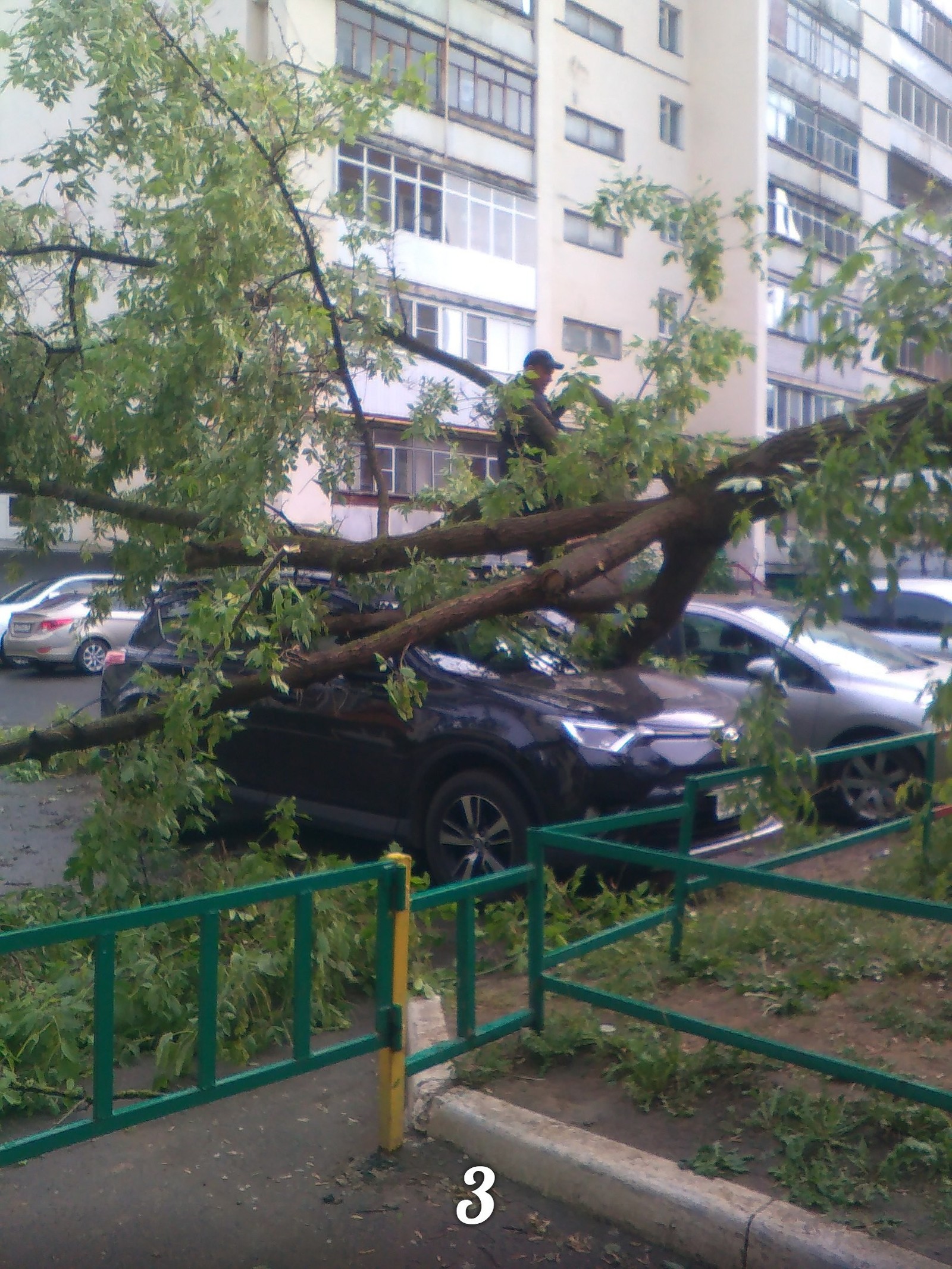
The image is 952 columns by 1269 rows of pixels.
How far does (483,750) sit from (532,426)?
1.88 metres

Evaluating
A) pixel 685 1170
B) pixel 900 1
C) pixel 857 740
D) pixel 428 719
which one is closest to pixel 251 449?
pixel 428 719

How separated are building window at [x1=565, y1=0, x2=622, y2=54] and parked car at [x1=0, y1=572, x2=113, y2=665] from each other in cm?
1751

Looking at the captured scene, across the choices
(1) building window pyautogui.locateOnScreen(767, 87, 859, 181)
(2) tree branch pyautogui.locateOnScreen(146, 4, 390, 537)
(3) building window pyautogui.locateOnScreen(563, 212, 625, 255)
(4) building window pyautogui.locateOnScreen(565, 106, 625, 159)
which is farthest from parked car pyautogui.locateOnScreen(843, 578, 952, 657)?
(1) building window pyautogui.locateOnScreen(767, 87, 859, 181)

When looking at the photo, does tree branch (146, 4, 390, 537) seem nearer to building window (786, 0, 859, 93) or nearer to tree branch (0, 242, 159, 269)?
tree branch (0, 242, 159, 269)

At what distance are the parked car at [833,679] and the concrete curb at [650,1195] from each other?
4400mm

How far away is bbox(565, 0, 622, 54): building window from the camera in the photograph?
1141 inches

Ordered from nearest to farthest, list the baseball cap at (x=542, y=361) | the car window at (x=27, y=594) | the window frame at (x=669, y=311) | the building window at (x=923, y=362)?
the building window at (x=923, y=362)
the window frame at (x=669, y=311)
the baseball cap at (x=542, y=361)
the car window at (x=27, y=594)

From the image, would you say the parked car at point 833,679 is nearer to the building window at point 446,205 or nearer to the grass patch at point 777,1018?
the grass patch at point 777,1018

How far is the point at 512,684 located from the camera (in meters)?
6.73

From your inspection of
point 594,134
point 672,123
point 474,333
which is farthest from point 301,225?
point 672,123

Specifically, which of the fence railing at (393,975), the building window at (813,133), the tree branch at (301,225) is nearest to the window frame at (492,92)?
the building window at (813,133)

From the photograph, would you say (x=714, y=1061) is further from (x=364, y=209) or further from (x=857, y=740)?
(x=364, y=209)

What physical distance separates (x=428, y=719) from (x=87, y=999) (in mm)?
2627

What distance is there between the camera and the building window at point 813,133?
106 feet
